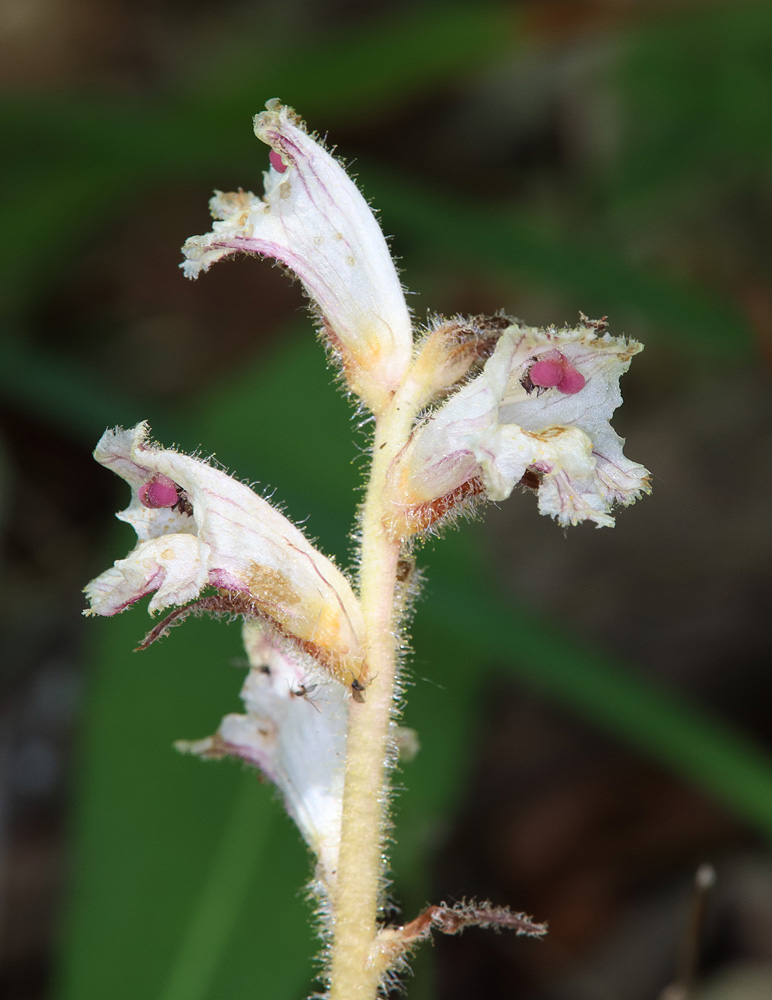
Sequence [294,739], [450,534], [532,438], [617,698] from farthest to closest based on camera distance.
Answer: [450,534]
[617,698]
[294,739]
[532,438]

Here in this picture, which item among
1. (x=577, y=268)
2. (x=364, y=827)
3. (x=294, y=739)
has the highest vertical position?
(x=577, y=268)

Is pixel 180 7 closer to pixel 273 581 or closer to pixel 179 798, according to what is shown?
pixel 179 798

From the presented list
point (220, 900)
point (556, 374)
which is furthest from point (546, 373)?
point (220, 900)

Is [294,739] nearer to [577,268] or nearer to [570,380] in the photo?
[570,380]

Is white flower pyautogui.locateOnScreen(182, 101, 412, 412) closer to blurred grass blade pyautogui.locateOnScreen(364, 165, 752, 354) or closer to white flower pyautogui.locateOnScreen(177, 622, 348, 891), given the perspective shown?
white flower pyautogui.locateOnScreen(177, 622, 348, 891)


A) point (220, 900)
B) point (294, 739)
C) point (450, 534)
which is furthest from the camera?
point (450, 534)

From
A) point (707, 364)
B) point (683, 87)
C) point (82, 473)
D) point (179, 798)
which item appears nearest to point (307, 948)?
point (179, 798)
